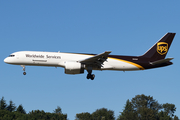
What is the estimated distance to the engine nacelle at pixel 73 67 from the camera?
4647 centimetres

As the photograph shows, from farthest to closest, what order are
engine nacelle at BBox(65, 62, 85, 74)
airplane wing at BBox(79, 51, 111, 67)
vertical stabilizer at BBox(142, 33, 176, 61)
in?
vertical stabilizer at BBox(142, 33, 176, 61) < engine nacelle at BBox(65, 62, 85, 74) < airplane wing at BBox(79, 51, 111, 67)

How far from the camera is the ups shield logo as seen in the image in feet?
174

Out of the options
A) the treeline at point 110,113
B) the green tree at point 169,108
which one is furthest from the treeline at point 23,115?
the green tree at point 169,108

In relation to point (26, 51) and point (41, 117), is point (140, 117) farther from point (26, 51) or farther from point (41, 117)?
point (26, 51)

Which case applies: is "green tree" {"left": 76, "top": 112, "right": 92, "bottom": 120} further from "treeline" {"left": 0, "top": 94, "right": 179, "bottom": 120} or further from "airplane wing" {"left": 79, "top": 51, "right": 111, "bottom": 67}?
"airplane wing" {"left": 79, "top": 51, "right": 111, "bottom": 67}

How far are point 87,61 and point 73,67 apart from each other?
2.52 metres

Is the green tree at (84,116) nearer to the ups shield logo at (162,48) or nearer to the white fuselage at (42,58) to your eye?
the ups shield logo at (162,48)

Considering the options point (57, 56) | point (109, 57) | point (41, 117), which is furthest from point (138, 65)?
point (41, 117)

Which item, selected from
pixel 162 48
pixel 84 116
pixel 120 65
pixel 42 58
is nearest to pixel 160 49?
pixel 162 48

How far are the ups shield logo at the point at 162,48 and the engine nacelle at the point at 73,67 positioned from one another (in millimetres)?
15165

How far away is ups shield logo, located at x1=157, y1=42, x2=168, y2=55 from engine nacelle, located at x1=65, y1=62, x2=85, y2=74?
15165 mm

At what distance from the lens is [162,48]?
175 feet

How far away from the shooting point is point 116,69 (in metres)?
49.7

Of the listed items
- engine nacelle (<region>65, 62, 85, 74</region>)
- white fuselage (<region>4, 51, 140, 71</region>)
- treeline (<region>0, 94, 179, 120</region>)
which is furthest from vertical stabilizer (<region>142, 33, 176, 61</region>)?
treeline (<region>0, 94, 179, 120</region>)
